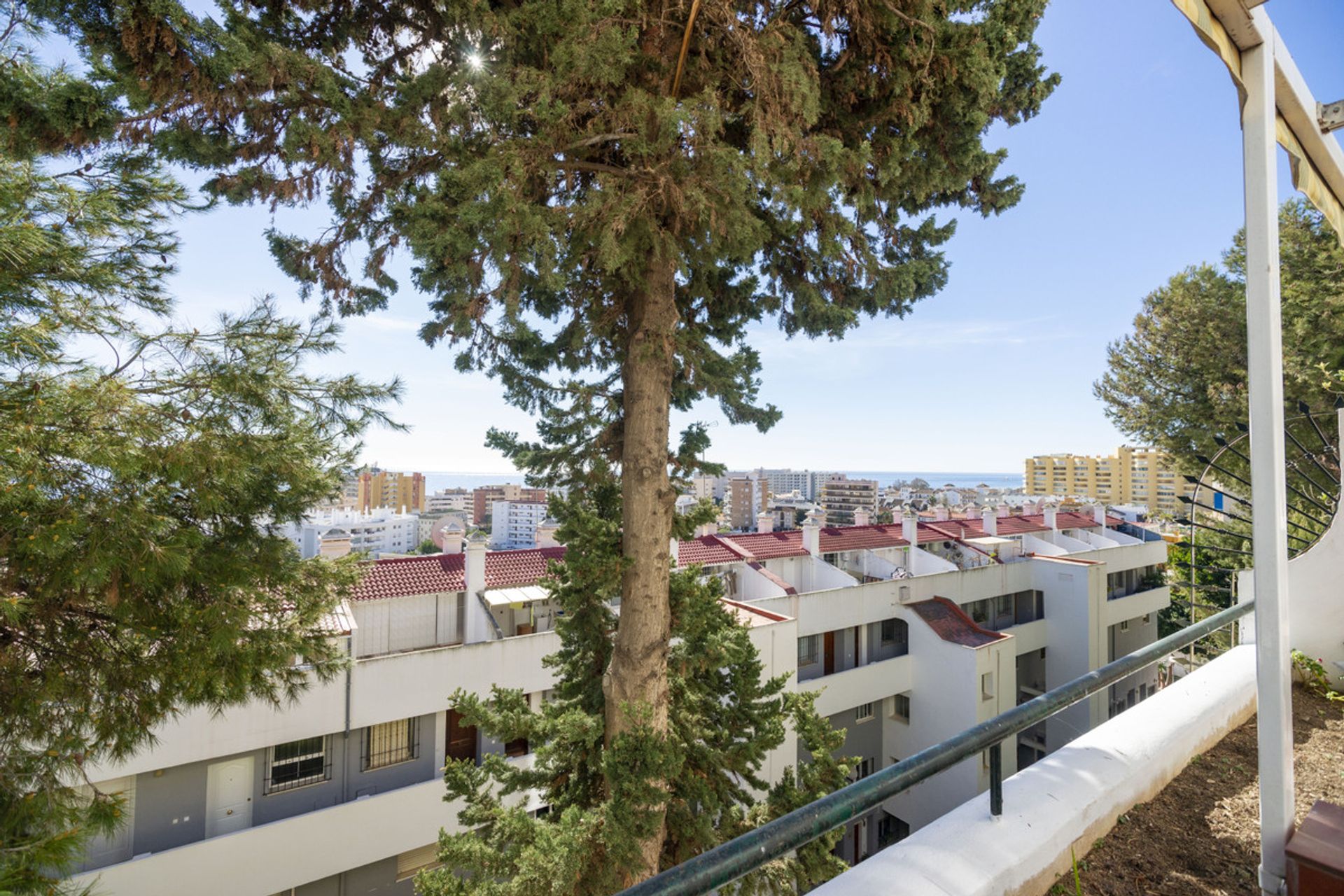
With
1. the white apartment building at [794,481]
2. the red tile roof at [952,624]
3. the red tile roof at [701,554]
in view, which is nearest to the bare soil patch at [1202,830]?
the red tile roof at [701,554]

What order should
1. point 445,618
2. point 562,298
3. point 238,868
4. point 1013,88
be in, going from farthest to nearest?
point 445,618
point 238,868
point 562,298
point 1013,88

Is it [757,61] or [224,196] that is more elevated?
[757,61]

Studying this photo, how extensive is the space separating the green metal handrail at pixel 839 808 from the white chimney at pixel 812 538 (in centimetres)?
1622

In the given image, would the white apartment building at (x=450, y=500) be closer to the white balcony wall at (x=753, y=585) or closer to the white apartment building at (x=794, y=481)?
the white apartment building at (x=794, y=481)

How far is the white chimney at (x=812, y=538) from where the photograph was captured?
17750 mm

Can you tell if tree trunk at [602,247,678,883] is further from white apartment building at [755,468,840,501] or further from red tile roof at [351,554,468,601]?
white apartment building at [755,468,840,501]

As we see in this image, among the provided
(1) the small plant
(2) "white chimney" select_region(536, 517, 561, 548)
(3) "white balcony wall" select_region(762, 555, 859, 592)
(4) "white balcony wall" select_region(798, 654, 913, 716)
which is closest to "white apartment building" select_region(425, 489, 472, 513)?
(2) "white chimney" select_region(536, 517, 561, 548)

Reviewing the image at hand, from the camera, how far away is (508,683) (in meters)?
10.2

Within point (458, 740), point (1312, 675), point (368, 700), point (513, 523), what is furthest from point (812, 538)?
point (513, 523)

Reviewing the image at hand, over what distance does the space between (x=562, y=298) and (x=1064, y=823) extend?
522 cm

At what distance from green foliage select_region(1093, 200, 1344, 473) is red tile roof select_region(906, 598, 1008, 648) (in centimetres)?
655

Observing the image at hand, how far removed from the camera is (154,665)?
3523 mm

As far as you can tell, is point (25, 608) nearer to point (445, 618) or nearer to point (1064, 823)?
point (1064, 823)

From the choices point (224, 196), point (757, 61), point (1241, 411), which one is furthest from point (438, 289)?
point (1241, 411)
